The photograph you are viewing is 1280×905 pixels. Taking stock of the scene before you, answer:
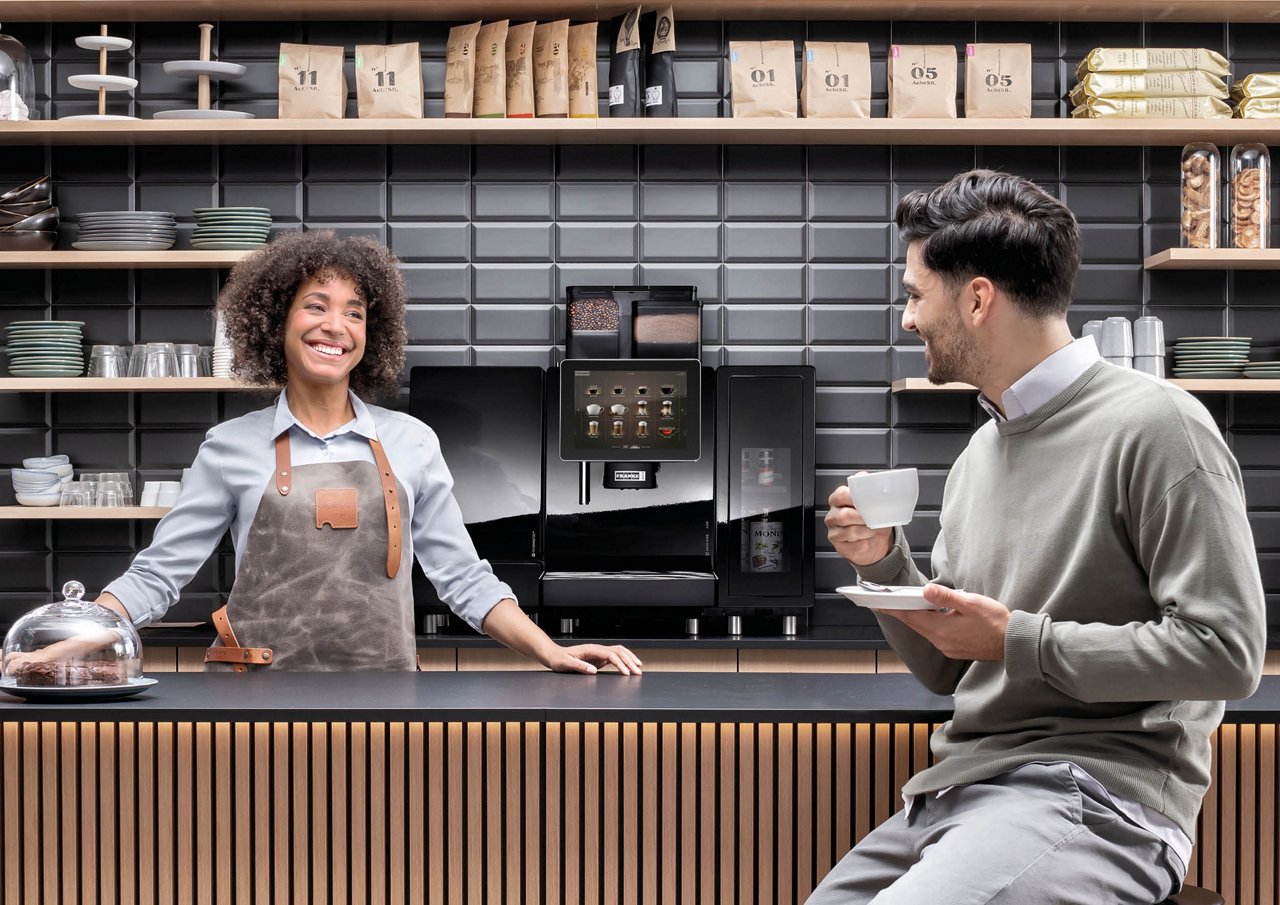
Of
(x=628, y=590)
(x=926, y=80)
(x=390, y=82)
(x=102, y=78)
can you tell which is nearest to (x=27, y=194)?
(x=102, y=78)

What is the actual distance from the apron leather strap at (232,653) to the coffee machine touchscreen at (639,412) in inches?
55.9

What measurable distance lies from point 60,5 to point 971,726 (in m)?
3.74

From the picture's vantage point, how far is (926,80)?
363 centimetres

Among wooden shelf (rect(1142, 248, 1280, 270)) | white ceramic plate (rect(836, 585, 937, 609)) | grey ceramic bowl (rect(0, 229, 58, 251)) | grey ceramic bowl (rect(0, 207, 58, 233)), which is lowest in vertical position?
white ceramic plate (rect(836, 585, 937, 609))

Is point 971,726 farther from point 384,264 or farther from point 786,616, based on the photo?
point 786,616

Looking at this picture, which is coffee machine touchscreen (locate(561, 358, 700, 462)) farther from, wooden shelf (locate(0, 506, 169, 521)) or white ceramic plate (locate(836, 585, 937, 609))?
white ceramic plate (locate(836, 585, 937, 609))

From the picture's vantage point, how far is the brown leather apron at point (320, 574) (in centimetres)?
228

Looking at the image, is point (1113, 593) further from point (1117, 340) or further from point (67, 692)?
point (1117, 340)

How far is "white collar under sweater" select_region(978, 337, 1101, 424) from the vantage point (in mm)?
1468

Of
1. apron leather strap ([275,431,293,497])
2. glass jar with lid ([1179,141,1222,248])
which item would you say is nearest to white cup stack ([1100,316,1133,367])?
glass jar with lid ([1179,141,1222,248])

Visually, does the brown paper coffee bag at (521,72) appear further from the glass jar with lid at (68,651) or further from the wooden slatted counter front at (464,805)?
the wooden slatted counter front at (464,805)

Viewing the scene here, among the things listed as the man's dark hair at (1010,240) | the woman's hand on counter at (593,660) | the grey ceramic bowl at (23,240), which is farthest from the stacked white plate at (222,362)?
the man's dark hair at (1010,240)

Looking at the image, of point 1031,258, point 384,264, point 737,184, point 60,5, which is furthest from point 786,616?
point 60,5

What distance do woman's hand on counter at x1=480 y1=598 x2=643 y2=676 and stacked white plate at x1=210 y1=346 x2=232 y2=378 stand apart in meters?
1.79
